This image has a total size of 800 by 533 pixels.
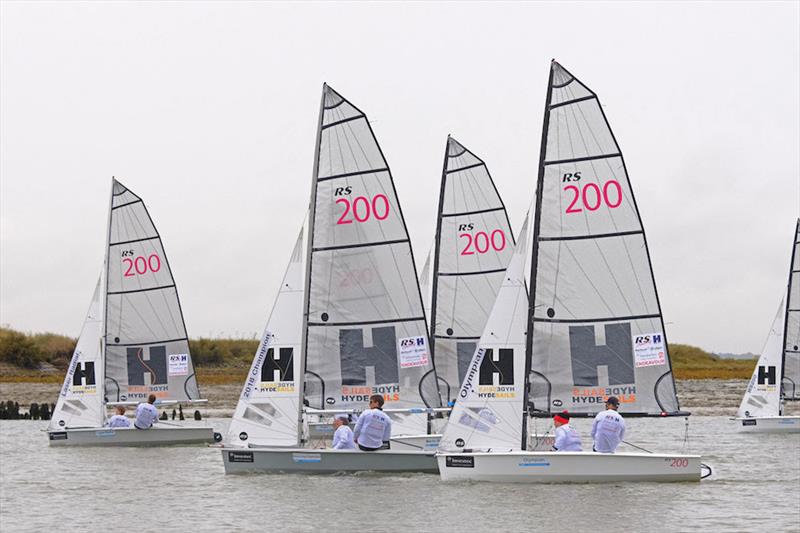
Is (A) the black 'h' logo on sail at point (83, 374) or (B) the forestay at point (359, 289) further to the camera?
(A) the black 'h' logo on sail at point (83, 374)

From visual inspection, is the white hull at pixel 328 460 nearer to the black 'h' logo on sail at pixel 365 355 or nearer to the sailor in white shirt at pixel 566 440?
the sailor in white shirt at pixel 566 440

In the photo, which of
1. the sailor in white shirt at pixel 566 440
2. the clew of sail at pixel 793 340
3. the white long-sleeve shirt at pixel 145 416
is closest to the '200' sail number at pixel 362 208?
the sailor in white shirt at pixel 566 440

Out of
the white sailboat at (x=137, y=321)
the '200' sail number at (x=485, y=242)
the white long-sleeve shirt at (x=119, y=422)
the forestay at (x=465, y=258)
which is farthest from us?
the white sailboat at (x=137, y=321)

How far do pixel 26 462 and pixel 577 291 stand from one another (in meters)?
15.1

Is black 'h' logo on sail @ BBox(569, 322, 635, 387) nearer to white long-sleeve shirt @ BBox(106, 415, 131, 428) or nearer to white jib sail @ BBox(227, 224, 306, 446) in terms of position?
white jib sail @ BBox(227, 224, 306, 446)

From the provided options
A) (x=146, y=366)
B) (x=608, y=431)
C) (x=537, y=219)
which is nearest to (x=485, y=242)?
(x=537, y=219)

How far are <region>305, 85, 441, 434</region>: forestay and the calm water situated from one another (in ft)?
9.82

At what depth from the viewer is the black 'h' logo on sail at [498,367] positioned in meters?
24.1

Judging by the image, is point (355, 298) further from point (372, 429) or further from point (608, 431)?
point (608, 431)

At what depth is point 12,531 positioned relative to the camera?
20391 millimetres

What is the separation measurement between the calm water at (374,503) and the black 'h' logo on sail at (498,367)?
199 cm

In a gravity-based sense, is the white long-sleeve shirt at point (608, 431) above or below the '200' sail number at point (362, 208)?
below

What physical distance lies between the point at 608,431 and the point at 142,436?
54.6ft

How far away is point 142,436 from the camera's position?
36.0 meters
